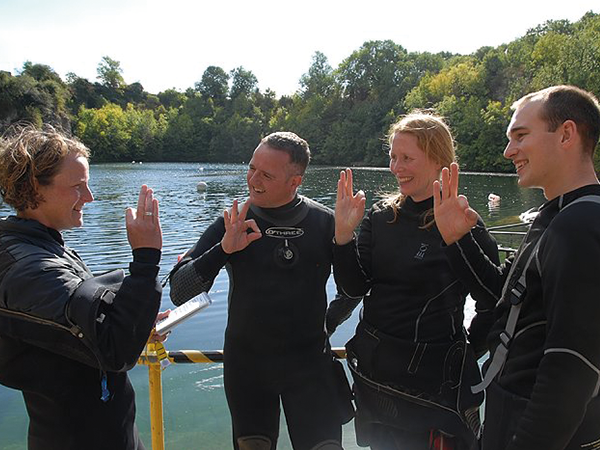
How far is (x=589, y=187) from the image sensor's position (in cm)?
162

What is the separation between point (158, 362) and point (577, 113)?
2275mm

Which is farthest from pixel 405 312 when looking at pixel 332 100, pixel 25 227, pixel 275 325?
pixel 332 100

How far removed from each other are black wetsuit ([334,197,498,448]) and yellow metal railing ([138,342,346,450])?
350 mm

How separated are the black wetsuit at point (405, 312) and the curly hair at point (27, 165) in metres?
1.38

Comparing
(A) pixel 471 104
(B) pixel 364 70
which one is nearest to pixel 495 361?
(A) pixel 471 104

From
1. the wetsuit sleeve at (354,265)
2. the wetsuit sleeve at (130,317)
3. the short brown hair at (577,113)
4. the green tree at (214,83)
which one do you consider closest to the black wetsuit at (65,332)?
the wetsuit sleeve at (130,317)

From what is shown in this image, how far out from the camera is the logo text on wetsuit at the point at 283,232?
258 cm

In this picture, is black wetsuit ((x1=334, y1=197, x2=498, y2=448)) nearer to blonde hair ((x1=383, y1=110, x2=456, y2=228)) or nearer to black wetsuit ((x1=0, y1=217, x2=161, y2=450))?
blonde hair ((x1=383, y1=110, x2=456, y2=228))

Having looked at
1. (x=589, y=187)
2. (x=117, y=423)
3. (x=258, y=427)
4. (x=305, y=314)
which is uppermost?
(x=589, y=187)

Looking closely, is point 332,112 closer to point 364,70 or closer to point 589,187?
point 364,70

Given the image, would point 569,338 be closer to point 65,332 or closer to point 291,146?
point 65,332

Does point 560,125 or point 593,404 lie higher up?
point 560,125

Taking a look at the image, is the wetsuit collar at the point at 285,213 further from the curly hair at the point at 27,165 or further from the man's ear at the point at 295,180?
the curly hair at the point at 27,165

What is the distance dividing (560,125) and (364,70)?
9089 centimetres
